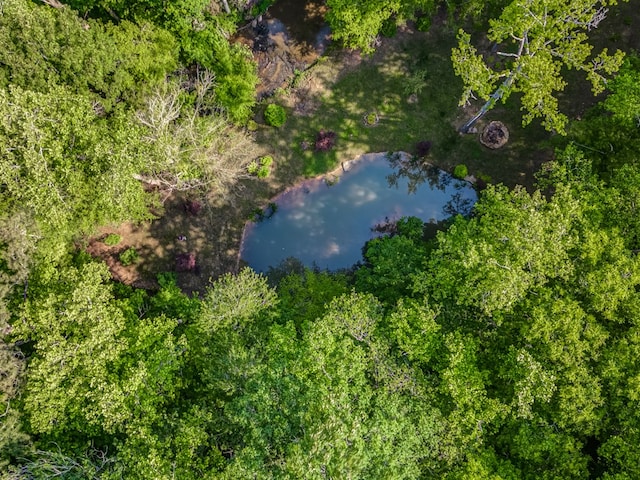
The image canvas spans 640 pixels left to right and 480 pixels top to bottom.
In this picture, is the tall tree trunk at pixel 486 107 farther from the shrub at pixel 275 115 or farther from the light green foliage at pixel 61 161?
the light green foliage at pixel 61 161

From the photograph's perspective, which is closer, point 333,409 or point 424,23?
point 333,409

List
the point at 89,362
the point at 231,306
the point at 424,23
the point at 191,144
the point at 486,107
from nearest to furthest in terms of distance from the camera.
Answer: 1. the point at 89,362
2. the point at 231,306
3. the point at 191,144
4. the point at 486,107
5. the point at 424,23

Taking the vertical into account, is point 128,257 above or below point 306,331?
above

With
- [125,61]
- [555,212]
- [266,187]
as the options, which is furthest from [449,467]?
[125,61]

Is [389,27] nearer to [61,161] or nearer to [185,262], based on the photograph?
[185,262]

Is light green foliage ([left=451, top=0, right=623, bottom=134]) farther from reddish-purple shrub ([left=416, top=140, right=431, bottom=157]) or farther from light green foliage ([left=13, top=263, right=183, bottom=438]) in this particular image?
light green foliage ([left=13, top=263, right=183, bottom=438])

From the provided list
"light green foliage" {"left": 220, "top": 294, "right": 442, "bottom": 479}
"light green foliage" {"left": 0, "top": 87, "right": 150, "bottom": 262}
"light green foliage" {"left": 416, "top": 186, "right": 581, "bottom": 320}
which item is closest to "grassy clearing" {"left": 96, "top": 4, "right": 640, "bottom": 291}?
"light green foliage" {"left": 0, "top": 87, "right": 150, "bottom": 262}

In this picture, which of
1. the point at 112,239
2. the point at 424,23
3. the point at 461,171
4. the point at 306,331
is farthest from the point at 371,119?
the point at 112,239
